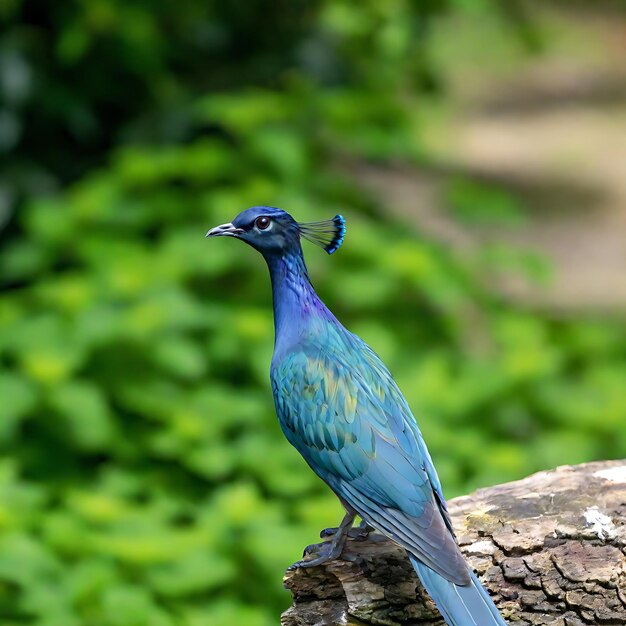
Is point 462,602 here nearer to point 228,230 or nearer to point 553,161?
point 228,230

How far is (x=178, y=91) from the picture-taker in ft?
24.3

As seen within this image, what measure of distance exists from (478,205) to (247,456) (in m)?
2.77

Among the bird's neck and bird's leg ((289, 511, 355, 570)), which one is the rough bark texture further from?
the bird's neck

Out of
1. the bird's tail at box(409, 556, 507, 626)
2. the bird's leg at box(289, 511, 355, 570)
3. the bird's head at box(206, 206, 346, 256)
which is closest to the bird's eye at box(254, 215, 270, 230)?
the bird's head at box(206, 206, 346, 256)

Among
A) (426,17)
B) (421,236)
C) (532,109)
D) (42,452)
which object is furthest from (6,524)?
(532,109)

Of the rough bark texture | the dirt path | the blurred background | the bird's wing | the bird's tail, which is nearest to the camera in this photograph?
the bird's tail

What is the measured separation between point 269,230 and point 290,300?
0.22 m

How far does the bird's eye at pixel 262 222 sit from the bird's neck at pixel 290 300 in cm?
10

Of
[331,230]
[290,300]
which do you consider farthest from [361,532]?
[331,230]

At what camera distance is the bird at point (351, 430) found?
2914mm

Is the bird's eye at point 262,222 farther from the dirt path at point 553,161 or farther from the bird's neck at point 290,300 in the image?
the dirt path at point 553,161

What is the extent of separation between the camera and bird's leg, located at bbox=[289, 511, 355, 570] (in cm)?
322

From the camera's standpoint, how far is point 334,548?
322 centimetres

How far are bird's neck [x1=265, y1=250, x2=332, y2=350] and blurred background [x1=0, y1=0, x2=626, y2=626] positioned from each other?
1431 millimetres
